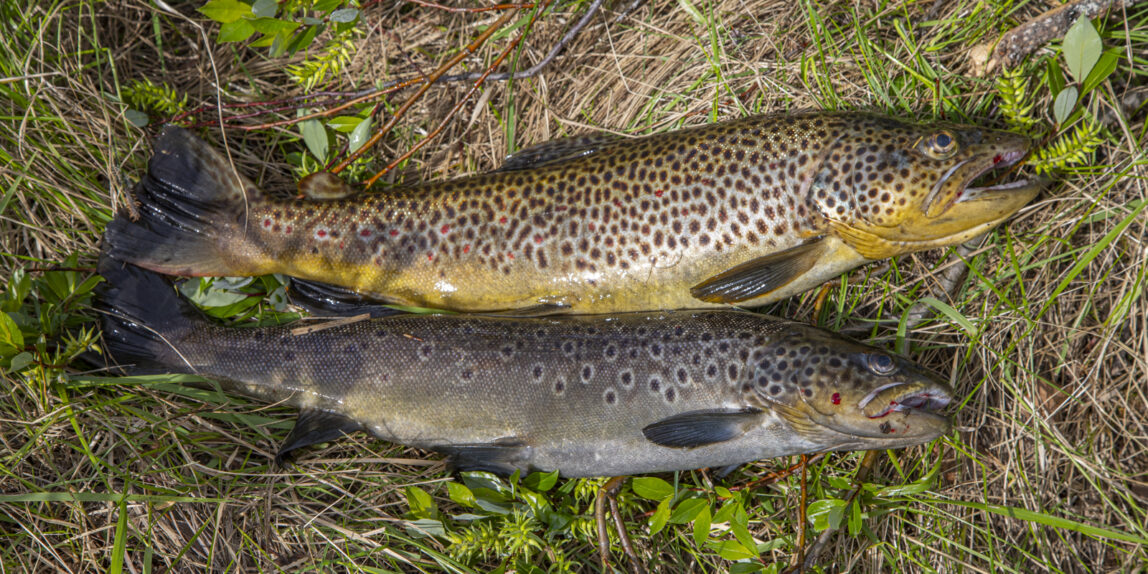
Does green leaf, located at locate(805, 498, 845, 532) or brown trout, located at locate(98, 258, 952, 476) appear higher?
brown trout, located at locate(98, 258, 952, 476)

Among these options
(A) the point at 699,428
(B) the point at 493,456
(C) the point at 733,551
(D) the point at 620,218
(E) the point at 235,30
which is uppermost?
(E) the point at 235,30

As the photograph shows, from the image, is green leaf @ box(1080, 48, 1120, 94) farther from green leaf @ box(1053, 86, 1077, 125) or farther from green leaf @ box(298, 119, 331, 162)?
green leaf @ box(298, 119, 331, 162)

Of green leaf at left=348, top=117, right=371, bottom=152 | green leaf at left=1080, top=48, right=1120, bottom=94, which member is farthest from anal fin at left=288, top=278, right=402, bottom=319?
green leaf at left=1080, top=48, right=1120, bottom=94

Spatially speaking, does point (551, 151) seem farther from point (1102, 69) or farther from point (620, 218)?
point (1102, 69)

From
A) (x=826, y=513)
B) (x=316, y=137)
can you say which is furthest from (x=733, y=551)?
(x=316, y=137)

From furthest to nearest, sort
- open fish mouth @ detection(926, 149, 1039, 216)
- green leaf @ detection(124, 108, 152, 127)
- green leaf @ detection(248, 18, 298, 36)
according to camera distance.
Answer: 1. green leaf @ detection(124, 108, 152, 127)
2. green leaf @ detection(248, 18, 298, 36)
3. open fish mouth @ detection(926, 149, 1039, 216)

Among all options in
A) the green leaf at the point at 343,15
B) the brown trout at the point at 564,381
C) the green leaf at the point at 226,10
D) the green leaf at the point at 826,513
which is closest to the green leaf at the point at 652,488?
the brown trout at the point at 564,381
